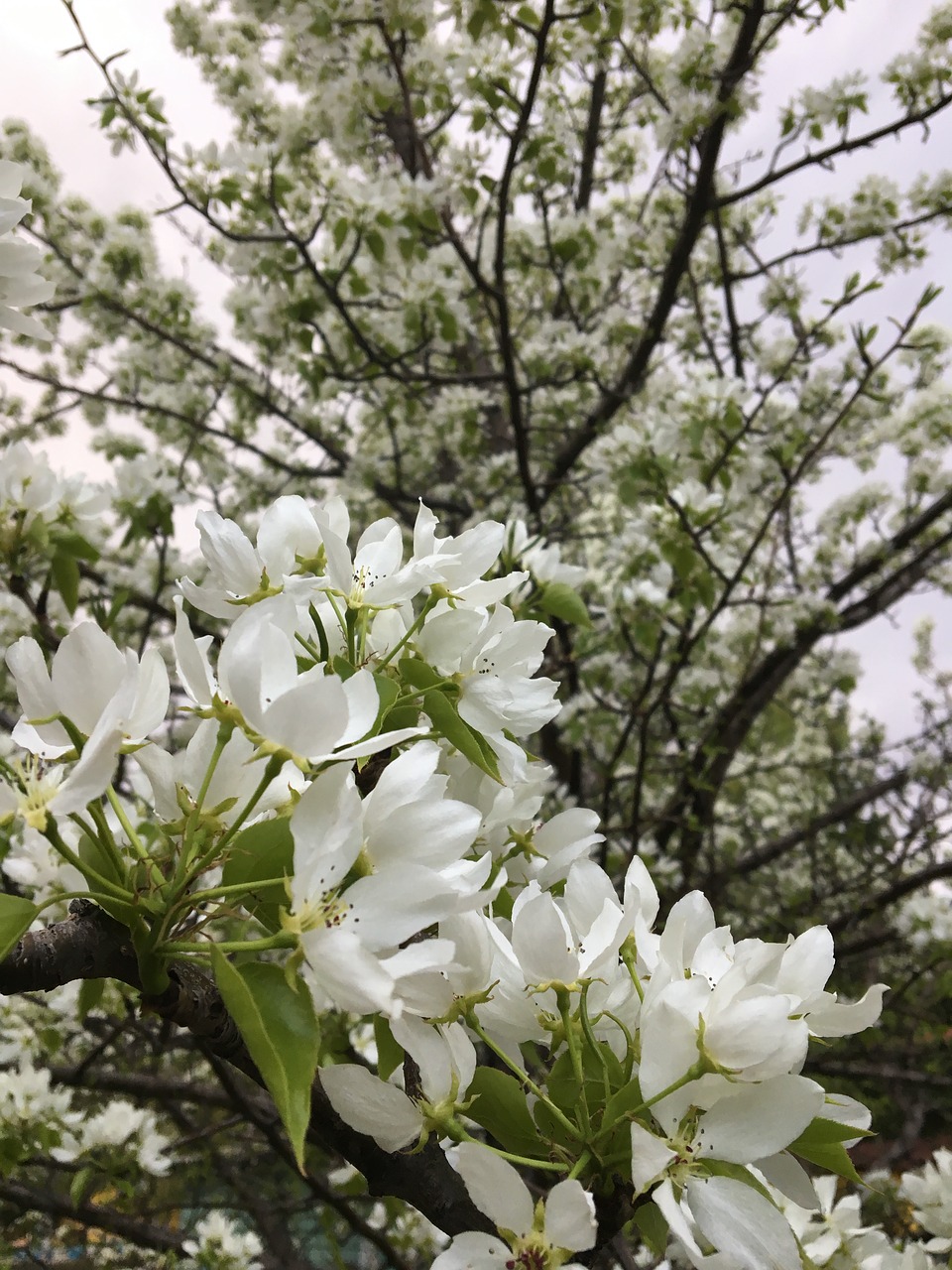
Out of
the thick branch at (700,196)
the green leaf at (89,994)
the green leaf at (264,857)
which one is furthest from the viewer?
the thick branch at (700,196)

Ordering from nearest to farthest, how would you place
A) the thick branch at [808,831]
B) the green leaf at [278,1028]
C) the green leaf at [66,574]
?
the green leaf at [278,1028], the green leaf at [66,574], the thick branch at [808,831]

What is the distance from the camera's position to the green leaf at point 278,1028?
0.40 m

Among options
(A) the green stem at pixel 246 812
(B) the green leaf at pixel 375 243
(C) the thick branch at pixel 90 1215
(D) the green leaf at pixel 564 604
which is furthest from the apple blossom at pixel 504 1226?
(B) the green leaf at pixel 375 243

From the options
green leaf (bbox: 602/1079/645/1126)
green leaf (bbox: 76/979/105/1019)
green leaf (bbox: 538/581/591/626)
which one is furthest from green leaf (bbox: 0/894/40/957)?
green leaf (bbox: 538/581/591/626)

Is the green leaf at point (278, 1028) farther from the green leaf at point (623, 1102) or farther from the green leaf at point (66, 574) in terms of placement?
the green leaf at point (66, 574)

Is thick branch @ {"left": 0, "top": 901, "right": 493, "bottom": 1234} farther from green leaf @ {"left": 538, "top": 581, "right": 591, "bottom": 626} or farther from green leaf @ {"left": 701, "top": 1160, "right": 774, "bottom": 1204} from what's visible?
green leaf @ {"left": 538, "top": 581, "right": 591, "bottom": 626}

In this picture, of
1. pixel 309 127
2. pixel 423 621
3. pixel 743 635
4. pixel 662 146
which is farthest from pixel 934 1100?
pixel 309 127

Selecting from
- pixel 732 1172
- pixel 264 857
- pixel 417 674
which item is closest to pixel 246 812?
pixel 264 857

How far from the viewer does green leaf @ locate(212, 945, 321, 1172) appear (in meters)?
0.40

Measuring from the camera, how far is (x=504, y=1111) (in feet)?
1.95

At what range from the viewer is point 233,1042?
570 millimetres

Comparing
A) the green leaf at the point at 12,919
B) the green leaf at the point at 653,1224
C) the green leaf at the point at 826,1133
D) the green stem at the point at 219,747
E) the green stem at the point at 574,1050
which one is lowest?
the green leaf at the point at 653,1224

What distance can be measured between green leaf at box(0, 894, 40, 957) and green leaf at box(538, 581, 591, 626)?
2.98ft

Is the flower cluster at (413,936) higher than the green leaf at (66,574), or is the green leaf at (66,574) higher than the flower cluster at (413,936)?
the green leaf at (66,574)
